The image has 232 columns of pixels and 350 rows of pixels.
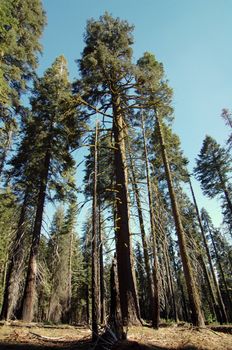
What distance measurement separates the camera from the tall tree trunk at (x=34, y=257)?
1038 cm

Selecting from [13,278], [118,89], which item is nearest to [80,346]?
[13,278]

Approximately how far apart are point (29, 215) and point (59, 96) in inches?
299

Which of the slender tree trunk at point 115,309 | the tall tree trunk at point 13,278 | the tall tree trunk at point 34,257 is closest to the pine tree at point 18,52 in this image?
the tall tree trunk at point 34,257

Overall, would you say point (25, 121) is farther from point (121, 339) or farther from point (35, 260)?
point (121, 339)

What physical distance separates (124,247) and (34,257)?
5314 millimetres

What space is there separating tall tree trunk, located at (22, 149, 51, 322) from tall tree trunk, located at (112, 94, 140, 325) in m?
4.99

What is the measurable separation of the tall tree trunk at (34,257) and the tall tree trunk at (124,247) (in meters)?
4.99

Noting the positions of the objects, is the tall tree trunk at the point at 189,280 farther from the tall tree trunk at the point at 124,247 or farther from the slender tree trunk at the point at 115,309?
the slender tree trunk at the point at 115,309

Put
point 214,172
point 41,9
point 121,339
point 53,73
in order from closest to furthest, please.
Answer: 1. point 121,339
2. point 41,9
3. point 53,73
4. point 214,172

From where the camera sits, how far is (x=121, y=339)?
583cm

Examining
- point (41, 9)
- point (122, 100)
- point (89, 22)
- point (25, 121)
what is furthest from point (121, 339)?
point (41, 9)

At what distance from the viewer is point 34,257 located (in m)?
11.4

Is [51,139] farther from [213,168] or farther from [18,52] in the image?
[213,168]

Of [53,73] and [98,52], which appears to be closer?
[98,52]
